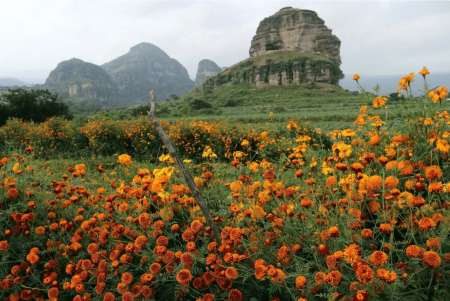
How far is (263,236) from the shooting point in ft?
4.58

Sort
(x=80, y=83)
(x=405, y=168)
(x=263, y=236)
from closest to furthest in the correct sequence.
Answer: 1. (x=263, y=236)
2. (x=405, y=168)
3. (x=80, y=83)

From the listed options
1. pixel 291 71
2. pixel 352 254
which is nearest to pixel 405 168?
pixel 352 254

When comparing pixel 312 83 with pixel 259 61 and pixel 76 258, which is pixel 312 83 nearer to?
pixel 259 61

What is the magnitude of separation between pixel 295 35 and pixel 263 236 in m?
90.9

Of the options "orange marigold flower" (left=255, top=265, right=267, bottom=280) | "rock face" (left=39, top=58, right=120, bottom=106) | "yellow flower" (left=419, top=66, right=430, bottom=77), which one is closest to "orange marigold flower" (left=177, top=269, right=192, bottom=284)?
"orange marigold flower" (left=255, top=265, right=267, bottom=280)

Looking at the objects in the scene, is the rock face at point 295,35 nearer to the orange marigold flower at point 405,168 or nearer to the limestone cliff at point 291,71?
the limestone cliff at point 291,71

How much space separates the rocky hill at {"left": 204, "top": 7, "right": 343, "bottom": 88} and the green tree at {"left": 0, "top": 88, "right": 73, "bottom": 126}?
178ft

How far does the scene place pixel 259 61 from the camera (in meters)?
72.0

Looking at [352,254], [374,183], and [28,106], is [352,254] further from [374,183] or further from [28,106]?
[28,106]

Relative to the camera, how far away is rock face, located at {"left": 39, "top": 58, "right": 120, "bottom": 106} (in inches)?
5465

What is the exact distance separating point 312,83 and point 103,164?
202 feet

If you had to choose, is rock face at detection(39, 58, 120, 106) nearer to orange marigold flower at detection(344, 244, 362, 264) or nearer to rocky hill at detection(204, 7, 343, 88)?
rocky hill at detection(204, 7, 343, 88)

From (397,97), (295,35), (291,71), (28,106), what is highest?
(295,35)

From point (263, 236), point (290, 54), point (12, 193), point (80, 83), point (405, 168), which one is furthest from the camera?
point (80, 83)
